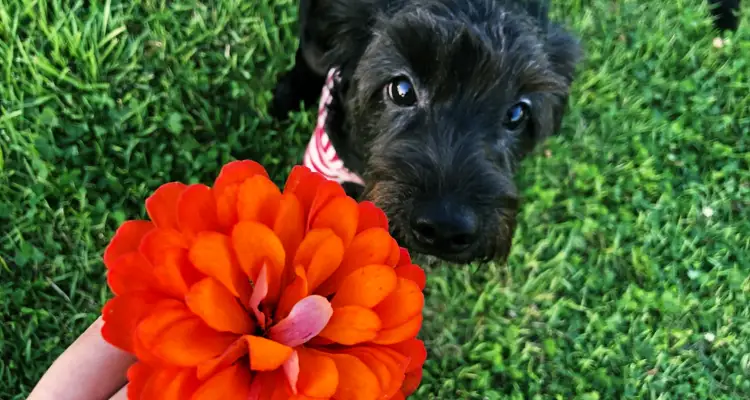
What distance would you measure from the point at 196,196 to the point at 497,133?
126cm

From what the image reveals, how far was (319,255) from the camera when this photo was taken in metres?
0.89

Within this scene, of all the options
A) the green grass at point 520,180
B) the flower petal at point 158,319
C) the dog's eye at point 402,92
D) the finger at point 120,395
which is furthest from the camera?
the green grass at point 520,180

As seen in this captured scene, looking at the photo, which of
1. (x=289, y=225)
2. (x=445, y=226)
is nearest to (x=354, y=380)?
(x=289, y=225)

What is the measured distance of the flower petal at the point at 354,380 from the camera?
86cm

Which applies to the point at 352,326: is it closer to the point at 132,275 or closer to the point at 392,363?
the point at 392,363

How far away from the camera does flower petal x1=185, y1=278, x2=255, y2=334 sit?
0.80 meters

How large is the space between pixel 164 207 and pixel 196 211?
0.21 ft

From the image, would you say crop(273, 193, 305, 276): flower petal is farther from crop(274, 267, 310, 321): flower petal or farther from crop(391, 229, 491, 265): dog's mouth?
crop(391, 229, 491, 265): dog's mouth

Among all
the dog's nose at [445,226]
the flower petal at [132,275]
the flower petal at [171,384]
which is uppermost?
the flower petal at [132,275]

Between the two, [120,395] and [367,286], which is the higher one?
[367,286]

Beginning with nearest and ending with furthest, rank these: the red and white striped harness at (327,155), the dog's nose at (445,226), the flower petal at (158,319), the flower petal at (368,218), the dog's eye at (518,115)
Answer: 1. the flower petal at (158,319)
2. the flower petal at (368,218)
3. the dog's nose at (445,226)
4. the dog's eye at (518,115)
5. the red and white striped harness at (327,155)

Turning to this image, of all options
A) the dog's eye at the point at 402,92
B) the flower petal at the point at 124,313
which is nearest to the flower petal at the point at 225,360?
the flower petal at the point at 124,313

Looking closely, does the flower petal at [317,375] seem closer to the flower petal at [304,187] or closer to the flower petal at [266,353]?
the flower petal at [266,353]

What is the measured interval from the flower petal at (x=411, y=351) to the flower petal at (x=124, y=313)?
0.36 m
